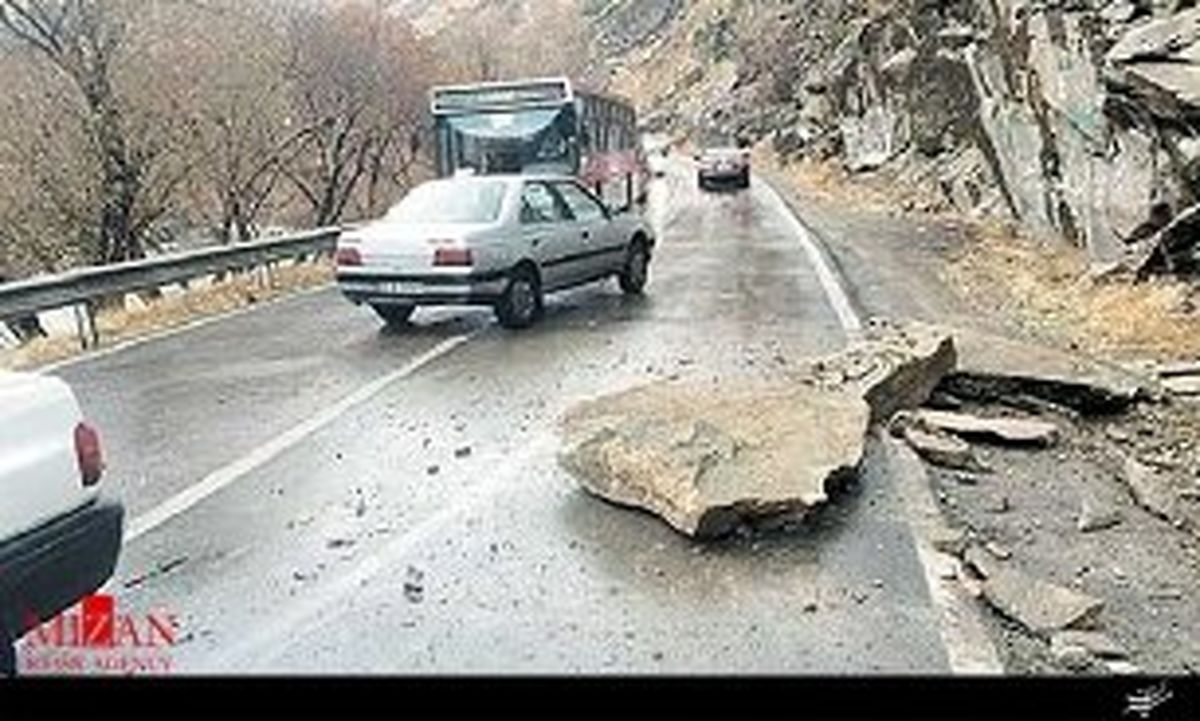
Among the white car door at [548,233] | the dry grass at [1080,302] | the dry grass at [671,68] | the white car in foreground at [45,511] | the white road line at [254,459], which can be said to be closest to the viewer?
the white car in foreground at [45,511]

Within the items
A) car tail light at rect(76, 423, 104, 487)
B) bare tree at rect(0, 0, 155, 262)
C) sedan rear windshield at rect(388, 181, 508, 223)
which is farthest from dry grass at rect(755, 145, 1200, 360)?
bare tree at rect(0, 0, 155, 262)

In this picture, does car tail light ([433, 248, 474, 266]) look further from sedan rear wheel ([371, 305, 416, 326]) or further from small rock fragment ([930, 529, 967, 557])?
small rock fragment ([930, 529, 967, 557])

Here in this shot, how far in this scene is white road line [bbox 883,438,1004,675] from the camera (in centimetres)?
437

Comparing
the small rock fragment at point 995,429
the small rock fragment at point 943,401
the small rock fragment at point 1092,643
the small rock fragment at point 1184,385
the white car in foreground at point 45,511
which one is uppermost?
the white car in foreground at point 45,511

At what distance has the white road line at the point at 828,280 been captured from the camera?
11992 mm

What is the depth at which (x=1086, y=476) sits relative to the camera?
7.12 meters

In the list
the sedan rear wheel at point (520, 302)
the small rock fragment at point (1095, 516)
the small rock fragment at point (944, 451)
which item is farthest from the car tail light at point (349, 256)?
the small rock fragment at point (1095, 516)

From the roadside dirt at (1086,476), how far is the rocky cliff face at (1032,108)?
1104 mm

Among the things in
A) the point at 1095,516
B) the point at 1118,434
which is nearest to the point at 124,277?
the point at 1118,434

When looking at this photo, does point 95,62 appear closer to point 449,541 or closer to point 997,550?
point 449,541

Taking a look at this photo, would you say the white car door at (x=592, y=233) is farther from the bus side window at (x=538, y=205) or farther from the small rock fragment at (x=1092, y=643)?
the small rock fragment at (x=1092, y=643)

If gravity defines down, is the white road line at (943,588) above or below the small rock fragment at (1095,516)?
above

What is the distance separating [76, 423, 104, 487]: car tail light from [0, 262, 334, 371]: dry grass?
6.14 m

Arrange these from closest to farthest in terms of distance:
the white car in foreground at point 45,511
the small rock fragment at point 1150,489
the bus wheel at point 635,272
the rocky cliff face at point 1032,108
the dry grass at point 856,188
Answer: the white car in foreground at point 45,511
the small rock fragment at point 1150,489
the rocky cliff face at point 1032,108
the bus wheel at point 635,272
the dry grass at point 856,188
